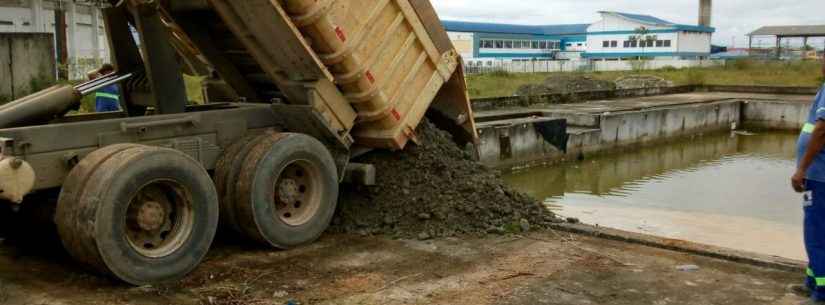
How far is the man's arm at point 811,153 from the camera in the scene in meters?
4.74

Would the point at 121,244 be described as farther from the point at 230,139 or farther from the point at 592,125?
the point at 592,125

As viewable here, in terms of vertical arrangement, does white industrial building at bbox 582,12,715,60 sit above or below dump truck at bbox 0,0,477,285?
above

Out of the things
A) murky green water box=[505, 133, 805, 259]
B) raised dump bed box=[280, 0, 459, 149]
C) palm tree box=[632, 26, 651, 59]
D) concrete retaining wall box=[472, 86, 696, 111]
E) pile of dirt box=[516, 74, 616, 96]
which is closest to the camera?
raised dump bed box=[280, 0, 459, 149]

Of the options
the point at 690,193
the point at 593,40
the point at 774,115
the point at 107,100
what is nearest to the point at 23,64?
the point at 107,100

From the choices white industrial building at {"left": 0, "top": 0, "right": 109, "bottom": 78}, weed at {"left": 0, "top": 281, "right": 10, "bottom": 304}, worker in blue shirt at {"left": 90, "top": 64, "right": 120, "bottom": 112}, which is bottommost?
weed at {"left": 0, "top": 281, "right": 10, "bottom": 304}

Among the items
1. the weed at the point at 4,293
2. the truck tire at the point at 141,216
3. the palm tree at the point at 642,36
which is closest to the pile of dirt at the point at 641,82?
the truck tire at the point at 141,216

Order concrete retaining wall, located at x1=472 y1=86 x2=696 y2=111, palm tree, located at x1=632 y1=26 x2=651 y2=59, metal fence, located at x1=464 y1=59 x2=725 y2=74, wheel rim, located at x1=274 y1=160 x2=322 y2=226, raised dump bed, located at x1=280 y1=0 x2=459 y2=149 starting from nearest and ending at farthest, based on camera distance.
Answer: raised dump bed, located at x1=280 y1=0 x2=459 y2=149, wheel rim, located at x1=274 y1=160 x2=322 y2=226, concrete retaining wall, located at x1=472 y1=86 x2=696 y2=111, metal fence, located at x1=464 y1=59 x2=725 y2=74, palm tree, located at x1=632 y1=26 x2=651 y2=59

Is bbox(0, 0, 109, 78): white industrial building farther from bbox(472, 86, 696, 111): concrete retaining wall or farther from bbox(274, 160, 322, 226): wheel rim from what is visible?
bbox(274, 160, 322, 226): wheel rim

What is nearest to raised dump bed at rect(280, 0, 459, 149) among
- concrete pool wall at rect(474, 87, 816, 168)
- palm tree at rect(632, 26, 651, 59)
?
concrete pool wall at rect(474, 87, 816, 168)

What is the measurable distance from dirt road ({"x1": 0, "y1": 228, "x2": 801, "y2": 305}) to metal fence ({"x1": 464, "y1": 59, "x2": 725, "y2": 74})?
1476 inches

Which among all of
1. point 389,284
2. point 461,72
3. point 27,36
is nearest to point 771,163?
point 461,72

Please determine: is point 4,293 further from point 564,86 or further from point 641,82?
point 641,82

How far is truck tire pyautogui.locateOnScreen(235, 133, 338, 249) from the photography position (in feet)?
19.0

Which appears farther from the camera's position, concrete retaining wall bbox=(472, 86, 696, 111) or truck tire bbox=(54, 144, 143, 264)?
concrete retaining wall bbox=(472, 86, 696, 111)
